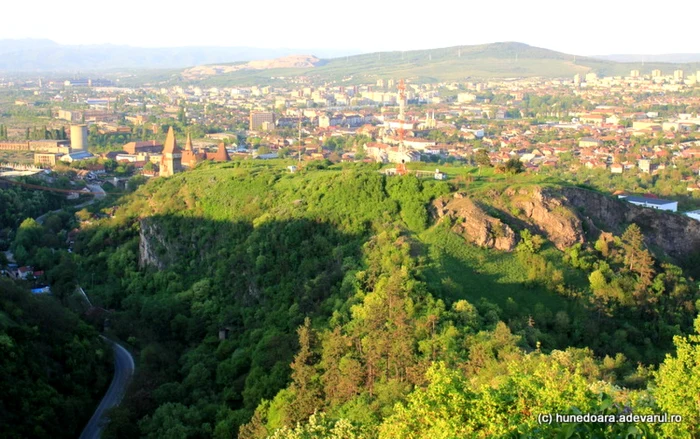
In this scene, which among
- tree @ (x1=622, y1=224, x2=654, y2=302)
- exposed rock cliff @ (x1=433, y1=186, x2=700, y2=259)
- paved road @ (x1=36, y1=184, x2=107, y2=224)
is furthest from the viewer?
paved road @ (x1=36, y1=184, x2=107, y2=224)

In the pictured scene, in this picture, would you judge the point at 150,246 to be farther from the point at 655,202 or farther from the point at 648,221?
the point at 655,202

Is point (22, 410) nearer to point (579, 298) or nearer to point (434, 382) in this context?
point (434, 382)

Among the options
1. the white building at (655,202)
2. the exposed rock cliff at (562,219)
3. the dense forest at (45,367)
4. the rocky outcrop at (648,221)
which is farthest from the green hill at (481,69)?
the dense forest at (45,367)

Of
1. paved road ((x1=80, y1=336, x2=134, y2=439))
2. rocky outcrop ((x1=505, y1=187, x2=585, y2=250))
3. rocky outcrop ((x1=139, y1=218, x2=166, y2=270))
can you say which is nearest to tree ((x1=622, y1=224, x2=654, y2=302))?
rocky outcrop ((x1=505, y1=187, x2=585, y2=250))

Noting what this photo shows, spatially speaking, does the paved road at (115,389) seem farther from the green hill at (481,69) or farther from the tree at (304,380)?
the green hill at (481,69)

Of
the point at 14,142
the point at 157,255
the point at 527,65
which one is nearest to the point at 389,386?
the point at 157,255

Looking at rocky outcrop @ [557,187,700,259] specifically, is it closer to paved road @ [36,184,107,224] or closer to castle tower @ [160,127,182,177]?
castle tower @ [160,127,182,177]

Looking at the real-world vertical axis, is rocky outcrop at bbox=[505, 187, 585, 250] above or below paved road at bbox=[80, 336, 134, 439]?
above

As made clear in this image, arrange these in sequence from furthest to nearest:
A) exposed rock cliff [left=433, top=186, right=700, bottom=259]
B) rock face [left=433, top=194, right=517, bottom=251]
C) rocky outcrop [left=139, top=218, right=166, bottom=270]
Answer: rocky outcrop [left=139, top=218, right=166, bottom=270] < exposed rock cliff [left=433, top=186, right=700, bottom=259] < rock face [left=433, top=194, right=517, bottom=251]
